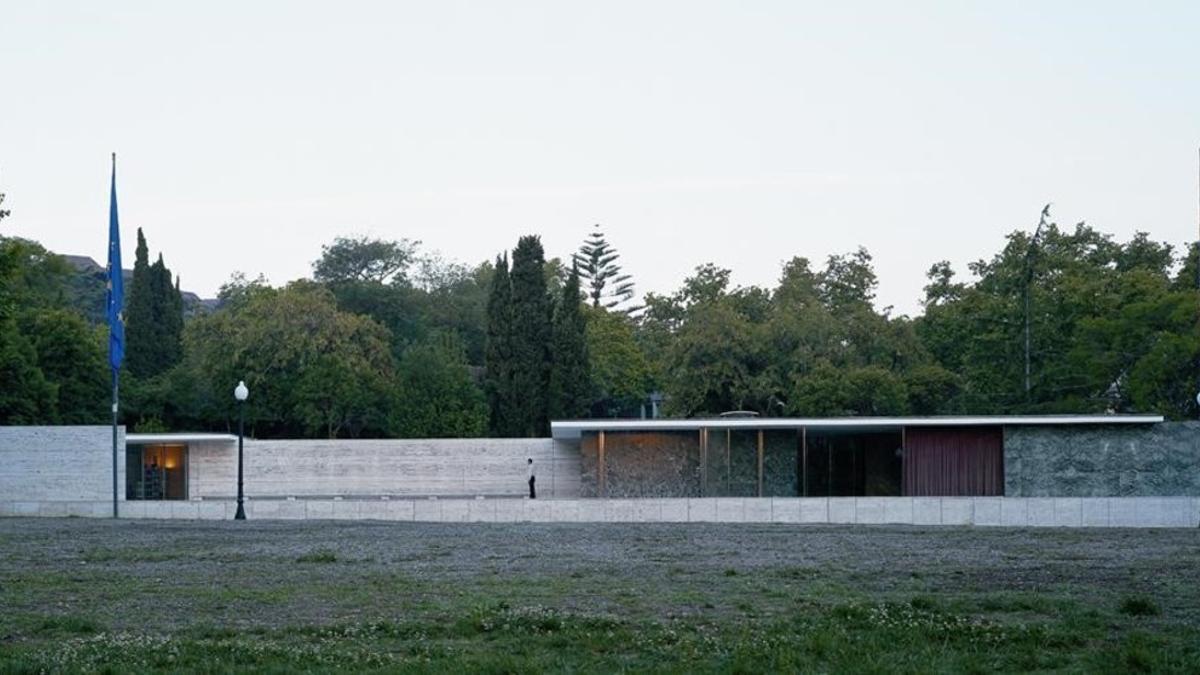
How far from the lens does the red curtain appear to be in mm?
62188

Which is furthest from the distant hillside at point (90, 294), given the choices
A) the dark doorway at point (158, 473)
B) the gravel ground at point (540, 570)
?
the gravel ground at point (540, 570)

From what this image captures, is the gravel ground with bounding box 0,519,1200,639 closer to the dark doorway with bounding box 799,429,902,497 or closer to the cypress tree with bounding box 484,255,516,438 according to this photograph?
the dark doorway with bounding box 799,429,902,497

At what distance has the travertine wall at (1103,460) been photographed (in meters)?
59.9

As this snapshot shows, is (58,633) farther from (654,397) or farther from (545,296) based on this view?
(654,397)

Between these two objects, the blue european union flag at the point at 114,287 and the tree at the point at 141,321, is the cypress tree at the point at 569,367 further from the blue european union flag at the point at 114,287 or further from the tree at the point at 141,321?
the blue european union flag at the point at 114,287

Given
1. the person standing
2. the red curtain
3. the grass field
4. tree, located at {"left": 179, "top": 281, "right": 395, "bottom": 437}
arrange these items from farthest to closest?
tree, located at {"left": 179, "top": 281, "right": 395, "bottom": 437} < the person standing < the red curtain < the grass field

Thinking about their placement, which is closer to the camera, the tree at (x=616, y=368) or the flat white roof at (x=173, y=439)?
the flat white roof at (x=173, y=439)

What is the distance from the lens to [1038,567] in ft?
82.2

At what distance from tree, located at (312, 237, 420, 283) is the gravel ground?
302ft

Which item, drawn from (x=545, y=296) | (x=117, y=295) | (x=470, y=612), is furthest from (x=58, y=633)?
(x=545, y=296)

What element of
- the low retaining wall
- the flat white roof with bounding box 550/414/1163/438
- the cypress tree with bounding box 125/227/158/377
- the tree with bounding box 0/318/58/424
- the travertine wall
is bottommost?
the low retaining wall

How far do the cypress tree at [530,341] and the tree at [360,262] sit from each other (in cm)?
4475

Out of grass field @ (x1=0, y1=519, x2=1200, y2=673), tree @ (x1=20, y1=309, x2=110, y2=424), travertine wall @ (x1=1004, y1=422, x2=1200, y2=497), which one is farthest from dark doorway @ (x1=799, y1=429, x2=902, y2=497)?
tree @ (x1=20, y1=309, x2=110, y2=424)

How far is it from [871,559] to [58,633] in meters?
14.0
